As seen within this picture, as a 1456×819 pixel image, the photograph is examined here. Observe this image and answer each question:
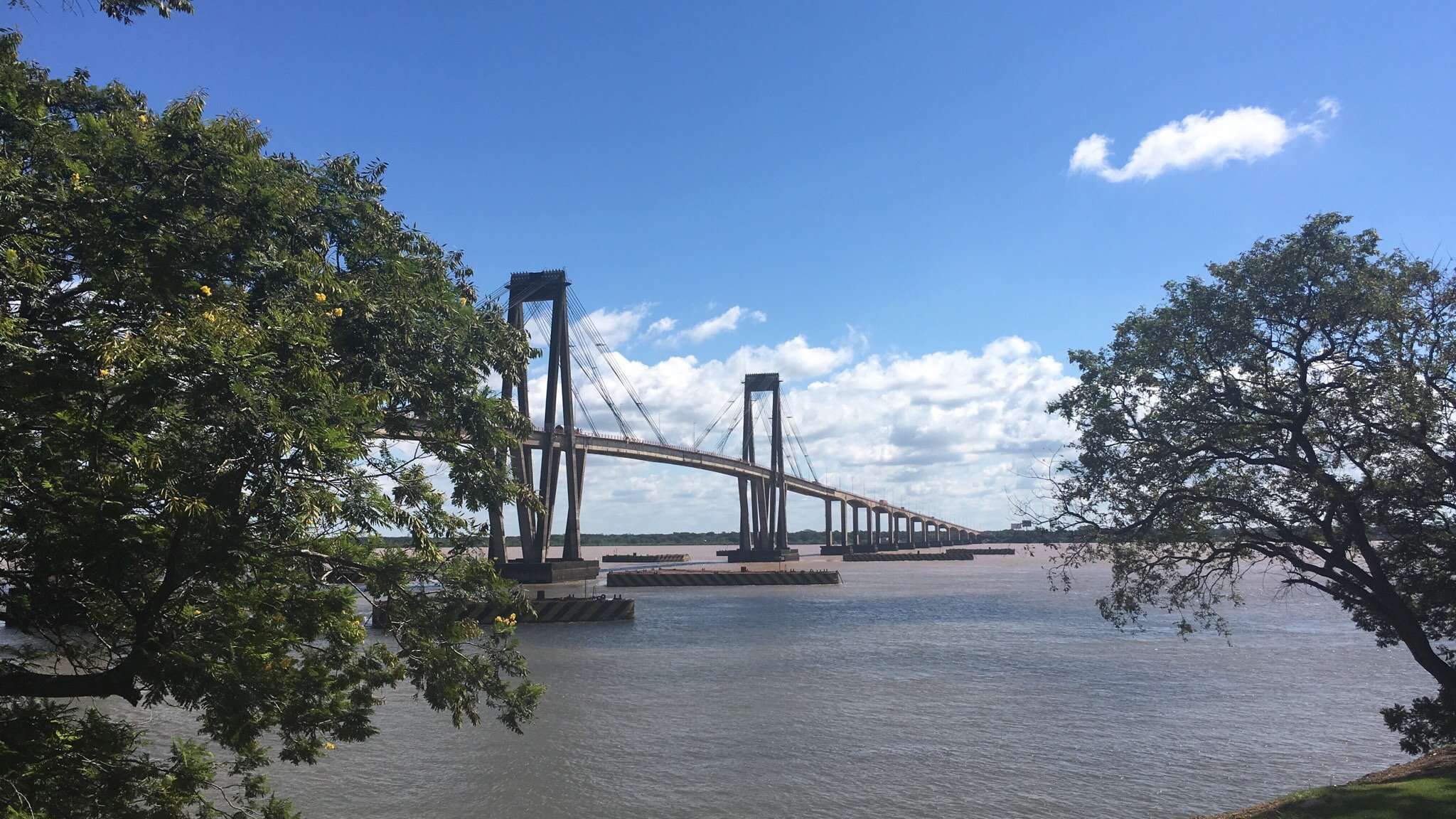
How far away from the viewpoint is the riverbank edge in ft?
35.4

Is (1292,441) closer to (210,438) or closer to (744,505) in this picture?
(210,438)

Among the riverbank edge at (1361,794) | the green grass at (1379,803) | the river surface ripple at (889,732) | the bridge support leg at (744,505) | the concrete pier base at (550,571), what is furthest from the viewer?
the bridge support leg at (744,505)

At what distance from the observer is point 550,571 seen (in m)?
68.8

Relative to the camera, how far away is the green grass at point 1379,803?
33.5ft

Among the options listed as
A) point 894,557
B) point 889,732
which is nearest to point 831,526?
point 894,557

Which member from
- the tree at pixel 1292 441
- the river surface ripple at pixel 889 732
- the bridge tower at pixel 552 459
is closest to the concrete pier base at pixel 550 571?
the bridge tower at pixel 552 459

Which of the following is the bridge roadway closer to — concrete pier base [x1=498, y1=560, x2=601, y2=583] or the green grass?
concrete pier base [x1=498, y1=560, x2=601, y2=583]

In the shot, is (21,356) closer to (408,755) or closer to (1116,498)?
(1116,498)

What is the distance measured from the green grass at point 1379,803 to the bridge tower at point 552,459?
57847 millimetres

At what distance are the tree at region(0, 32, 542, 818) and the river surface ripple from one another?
8.07 metres

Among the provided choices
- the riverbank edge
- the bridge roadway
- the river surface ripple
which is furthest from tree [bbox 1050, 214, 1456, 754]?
the bridge roadway

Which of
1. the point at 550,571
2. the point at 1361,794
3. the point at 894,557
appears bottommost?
the point at 894,557

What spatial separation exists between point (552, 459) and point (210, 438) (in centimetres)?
6859

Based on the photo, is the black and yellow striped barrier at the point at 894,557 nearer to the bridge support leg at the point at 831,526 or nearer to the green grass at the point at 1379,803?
the bridge support leg at the point at 831,526
